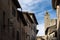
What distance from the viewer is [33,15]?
165 feet

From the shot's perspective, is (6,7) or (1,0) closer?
(1,0)

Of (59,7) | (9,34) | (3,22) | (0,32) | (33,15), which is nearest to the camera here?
(0,32)

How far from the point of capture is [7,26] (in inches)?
891

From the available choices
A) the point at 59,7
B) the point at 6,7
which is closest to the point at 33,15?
the point at 59,7

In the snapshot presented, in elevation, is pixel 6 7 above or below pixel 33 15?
above

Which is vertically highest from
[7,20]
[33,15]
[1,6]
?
[1,6]

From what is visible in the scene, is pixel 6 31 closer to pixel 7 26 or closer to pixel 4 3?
pixel 7 26

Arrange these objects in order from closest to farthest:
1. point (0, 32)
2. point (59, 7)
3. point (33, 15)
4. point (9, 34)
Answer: point (0, 32), point (9, 34), point (59, 7), point (33, 15)

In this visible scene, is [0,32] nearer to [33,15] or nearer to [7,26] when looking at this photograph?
[7,26]

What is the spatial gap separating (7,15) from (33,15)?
2787cm

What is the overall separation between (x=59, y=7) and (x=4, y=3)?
23.1 ft

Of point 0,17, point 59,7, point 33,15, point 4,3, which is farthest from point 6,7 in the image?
point 33,15

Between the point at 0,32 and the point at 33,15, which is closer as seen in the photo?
the point at 0,32

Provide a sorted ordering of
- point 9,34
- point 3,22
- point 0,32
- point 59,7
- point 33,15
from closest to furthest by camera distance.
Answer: point 0,32 < point 3,22 < point 9,34 < point 59,7 < point 33,15
